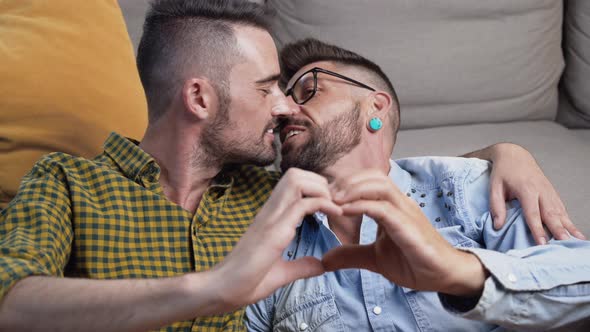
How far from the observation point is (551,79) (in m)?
2.09

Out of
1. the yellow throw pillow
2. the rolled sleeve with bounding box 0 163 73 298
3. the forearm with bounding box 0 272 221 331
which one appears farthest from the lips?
the forearm with bounding box 0 272 221 331

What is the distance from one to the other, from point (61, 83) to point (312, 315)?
A: 74 cm

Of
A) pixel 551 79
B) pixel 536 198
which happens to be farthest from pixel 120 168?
pixel 551 79

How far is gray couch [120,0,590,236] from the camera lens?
1958mm

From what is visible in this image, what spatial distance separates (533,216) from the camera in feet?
3.74

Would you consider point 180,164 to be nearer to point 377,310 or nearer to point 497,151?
point 377,310

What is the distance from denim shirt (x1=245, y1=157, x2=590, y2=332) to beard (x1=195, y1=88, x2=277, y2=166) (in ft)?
0.60

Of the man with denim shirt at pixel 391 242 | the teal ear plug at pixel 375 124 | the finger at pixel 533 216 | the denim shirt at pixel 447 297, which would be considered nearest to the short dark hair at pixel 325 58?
the man with denim shirt at pixel 391 242

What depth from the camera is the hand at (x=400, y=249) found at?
86 cm

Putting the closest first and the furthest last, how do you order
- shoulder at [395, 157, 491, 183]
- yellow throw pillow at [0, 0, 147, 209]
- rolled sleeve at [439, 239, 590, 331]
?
rolled sleeve at [439, 239, 590, 331]
shoulder at [395, 157, 491, 183]
yellow throw pillow at [0, 0, 147, 209]

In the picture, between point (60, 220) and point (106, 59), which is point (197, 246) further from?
point (106, 59)

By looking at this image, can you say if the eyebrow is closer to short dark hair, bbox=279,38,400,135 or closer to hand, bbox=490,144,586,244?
short dark hair, bbox=279,38,400,135

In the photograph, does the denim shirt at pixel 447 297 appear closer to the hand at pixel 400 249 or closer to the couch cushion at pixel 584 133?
the hand at pixel 400 249


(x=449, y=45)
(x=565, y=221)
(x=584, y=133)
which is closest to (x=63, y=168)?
(x=565, y=221)
